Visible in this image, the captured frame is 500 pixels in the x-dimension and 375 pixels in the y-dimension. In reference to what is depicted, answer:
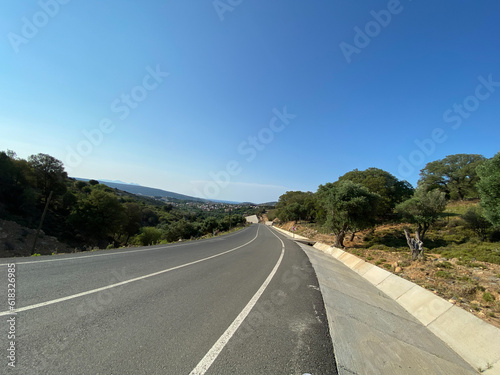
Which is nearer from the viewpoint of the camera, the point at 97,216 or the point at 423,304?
the point at 423,304

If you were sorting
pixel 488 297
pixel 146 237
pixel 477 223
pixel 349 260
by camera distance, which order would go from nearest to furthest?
pixel 488 297, pixel 349 260, pixel 477 223, pixel 146 237

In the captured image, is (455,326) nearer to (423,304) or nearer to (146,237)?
(423,304)

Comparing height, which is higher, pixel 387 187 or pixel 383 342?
pixel 387 187

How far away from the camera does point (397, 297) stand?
6.87 meters

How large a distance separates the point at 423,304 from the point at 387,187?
47.6 m

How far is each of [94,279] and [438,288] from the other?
1063 cm

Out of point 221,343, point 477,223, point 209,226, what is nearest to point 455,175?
point 477,223

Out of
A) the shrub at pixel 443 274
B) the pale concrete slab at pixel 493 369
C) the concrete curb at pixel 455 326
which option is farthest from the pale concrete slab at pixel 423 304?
the shrub at pixel 443 274

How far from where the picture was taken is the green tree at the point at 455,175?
160 ft

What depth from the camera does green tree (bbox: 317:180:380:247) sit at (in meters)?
24.5

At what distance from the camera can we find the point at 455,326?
4.40m

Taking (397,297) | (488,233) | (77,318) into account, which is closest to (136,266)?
(77,318)

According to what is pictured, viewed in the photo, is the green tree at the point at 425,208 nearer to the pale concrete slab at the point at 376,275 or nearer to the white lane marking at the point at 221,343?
the pale concrete slab at the point at 376,275

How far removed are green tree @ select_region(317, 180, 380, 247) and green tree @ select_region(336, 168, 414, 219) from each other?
47.3 ft
